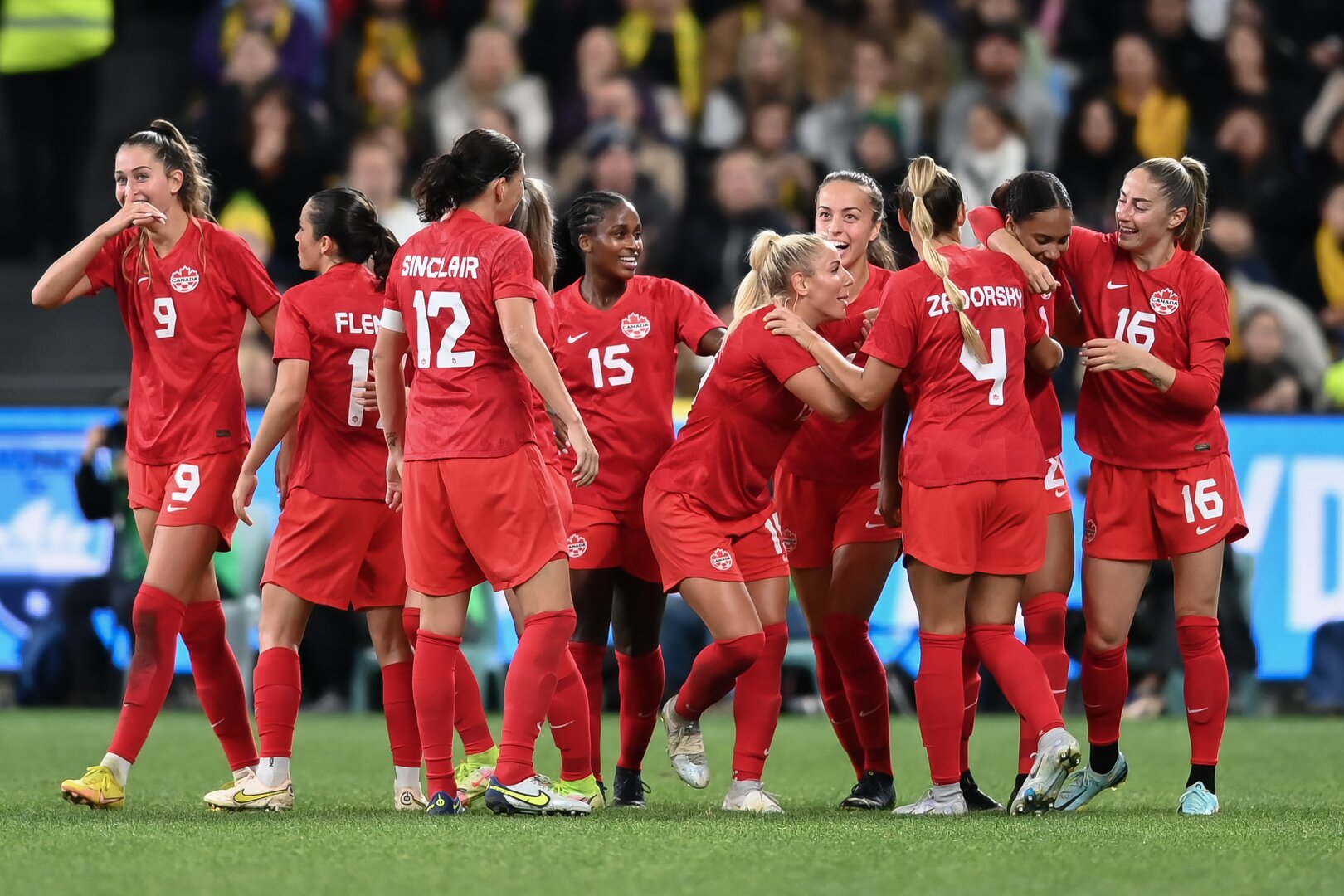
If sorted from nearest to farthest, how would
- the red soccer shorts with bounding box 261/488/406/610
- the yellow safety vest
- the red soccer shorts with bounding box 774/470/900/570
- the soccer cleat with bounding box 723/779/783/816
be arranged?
the soccer cleat with bounding box 723/779/783/816 < the red soccer shorts with bounding box 261/488/406/610 < the red soccer shorts with bounding box 774/470/900/570 < the yellow safety vest

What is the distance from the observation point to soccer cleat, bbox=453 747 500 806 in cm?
662

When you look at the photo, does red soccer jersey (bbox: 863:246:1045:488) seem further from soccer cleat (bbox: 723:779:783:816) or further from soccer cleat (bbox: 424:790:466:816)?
soccer cleat (bbox: 424:790:466:816)

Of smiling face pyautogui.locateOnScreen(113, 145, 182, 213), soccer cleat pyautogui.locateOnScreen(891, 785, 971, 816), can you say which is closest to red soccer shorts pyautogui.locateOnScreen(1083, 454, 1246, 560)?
soccer cleat pyautogui.locateOnScreen(891, 785, 971, 816)

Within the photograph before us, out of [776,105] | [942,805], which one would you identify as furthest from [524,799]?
[776,105]

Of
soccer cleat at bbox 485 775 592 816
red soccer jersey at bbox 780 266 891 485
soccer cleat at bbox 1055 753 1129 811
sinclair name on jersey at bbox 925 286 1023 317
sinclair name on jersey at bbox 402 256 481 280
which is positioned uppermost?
sinclair name on jersey at bbox 402 256 481 280

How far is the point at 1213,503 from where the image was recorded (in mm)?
6512

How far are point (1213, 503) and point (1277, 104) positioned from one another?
8425mm

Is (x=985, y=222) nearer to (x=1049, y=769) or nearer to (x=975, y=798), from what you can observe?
(x=1049, y=769)

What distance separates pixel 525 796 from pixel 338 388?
5.27 ft

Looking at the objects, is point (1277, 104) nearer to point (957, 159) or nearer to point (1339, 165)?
point (1339, 165)

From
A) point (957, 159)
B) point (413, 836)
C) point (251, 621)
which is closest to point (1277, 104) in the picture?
point (957, 159)

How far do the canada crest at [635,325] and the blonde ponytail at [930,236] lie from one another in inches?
40.5

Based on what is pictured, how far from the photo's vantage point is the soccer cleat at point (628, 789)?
22.4ft

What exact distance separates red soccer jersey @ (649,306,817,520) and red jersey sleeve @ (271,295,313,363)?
4.19 feet
